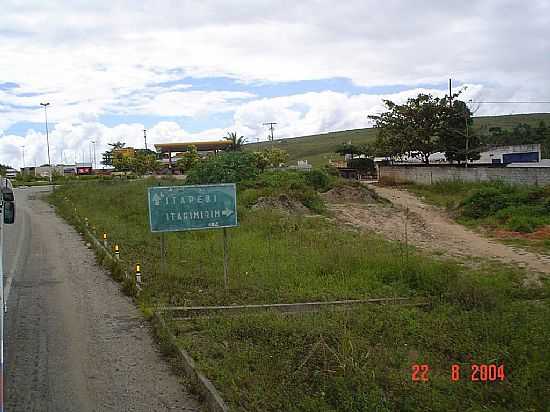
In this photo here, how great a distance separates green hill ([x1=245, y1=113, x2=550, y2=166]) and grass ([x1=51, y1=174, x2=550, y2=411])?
89.9 metres

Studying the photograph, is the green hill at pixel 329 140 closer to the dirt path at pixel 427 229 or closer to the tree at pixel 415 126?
the tree at pixel 415 126

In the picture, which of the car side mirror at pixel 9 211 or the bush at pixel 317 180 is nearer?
the car side mirror at pixel 9 211

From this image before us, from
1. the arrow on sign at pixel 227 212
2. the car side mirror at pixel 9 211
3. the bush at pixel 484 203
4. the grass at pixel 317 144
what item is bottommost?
the bush at pixel 484 203

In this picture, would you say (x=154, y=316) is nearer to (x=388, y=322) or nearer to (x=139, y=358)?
(x=139, y=358)

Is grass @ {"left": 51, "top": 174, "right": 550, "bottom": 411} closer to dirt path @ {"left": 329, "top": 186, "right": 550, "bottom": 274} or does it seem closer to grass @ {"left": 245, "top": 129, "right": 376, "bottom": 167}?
dirt path @ {"left": 329, "top": 186, "right": 550, "bottom": 274}

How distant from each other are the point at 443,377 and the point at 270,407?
7.53 ft

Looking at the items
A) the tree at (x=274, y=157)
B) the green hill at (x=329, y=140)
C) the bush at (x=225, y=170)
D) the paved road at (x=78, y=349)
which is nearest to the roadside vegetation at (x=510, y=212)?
Result: the bush at (x=225, y=170)

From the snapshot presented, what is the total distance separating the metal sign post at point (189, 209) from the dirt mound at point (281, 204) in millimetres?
18356

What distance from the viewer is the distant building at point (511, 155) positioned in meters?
50.2

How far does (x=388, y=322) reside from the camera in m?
9.35

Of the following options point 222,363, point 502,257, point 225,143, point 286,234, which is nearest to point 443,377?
point 222,363

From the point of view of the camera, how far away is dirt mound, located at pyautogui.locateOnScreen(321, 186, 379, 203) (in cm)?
3823

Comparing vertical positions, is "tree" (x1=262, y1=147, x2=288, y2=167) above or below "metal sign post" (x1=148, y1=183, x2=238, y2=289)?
above

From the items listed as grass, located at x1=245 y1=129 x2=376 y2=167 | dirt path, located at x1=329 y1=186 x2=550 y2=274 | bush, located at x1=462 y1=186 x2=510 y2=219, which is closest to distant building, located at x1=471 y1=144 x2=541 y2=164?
dirt path, located at x1=329 y1=186 x2=550 y2=274
